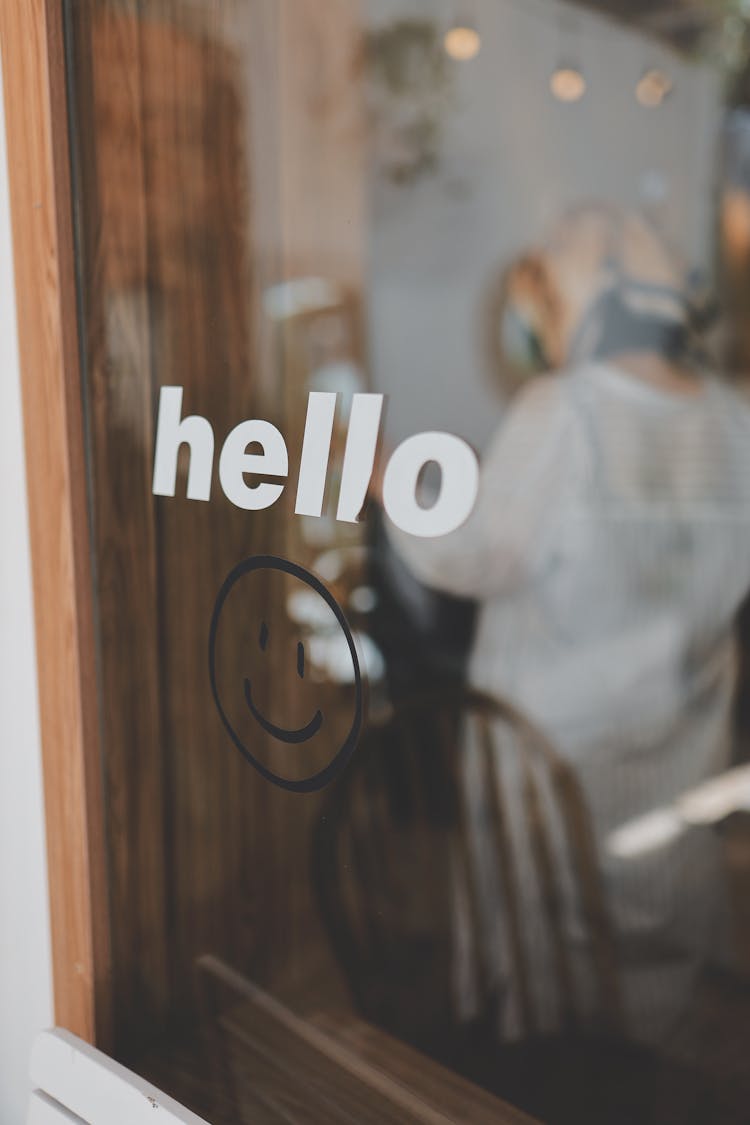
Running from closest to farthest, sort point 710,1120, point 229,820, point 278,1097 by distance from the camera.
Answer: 1. point 278,1097
2. point 229,820
3. point 710,1120

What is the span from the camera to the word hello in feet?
1.57

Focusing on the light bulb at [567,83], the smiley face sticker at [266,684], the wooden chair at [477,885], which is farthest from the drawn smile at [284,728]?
the light bulb at [567,83]

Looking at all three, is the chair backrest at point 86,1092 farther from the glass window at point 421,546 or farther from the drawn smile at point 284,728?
the drawn smile at point 284,728

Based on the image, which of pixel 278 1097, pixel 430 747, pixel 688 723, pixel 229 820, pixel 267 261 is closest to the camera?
pixel 278 1097

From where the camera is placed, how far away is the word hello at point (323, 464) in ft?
1.57

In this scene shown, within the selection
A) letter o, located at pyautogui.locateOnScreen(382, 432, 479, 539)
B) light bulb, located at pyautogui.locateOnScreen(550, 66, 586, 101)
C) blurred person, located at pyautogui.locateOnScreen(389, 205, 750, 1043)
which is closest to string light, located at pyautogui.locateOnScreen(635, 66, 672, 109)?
light bulb, located at pyautogui.locateOnScreen(550, 66, 586, 101)

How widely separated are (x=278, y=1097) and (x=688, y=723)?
3.78 feet

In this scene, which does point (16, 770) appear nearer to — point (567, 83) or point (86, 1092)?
point (86, 1092)

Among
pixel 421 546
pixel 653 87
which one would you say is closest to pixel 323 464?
pixel 421 546

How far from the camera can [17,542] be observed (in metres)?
0.70

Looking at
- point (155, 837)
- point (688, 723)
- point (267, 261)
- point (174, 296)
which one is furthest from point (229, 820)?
point (688, 723)

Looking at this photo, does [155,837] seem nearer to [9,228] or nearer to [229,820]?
[229,820]

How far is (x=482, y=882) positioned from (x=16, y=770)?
1081 millimetres

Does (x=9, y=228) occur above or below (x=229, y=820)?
above
